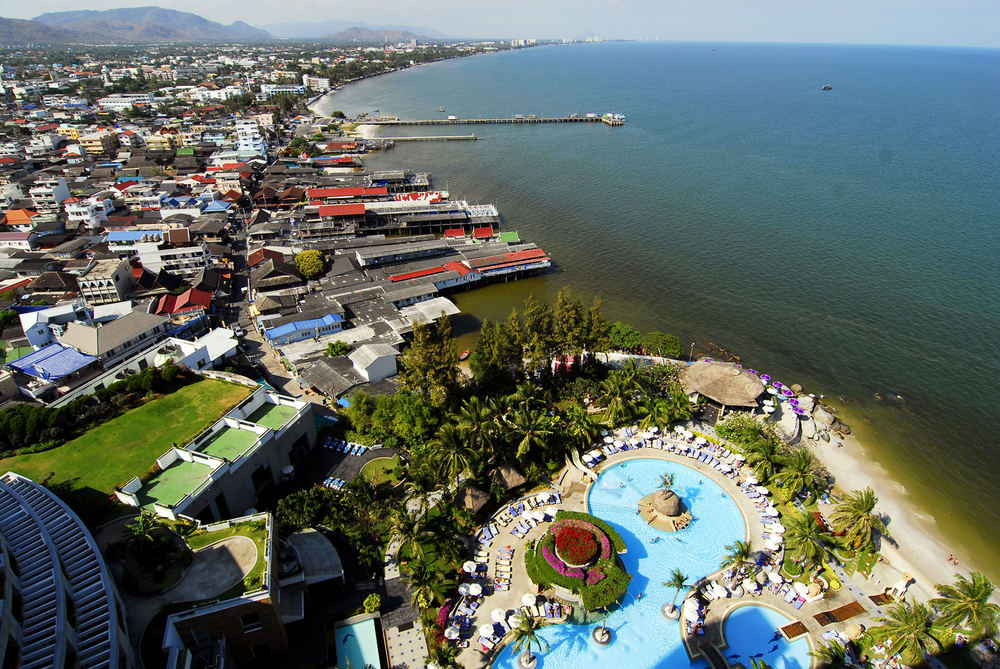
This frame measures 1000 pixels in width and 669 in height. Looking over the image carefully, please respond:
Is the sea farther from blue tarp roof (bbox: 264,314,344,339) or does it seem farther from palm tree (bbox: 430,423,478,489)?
palm tree (bbox: 430,423,478,489)

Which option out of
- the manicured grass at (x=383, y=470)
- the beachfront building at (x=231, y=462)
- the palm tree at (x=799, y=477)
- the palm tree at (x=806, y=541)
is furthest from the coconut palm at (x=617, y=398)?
the beachfront building at (x=231, y=462)

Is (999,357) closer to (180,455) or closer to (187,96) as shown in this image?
(180,455)

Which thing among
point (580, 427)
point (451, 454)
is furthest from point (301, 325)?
point (580, 427)

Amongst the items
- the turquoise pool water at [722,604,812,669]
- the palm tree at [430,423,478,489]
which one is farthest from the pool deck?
the palm tree at [430,423,478,489]

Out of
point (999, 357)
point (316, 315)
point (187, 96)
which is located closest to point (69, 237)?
point (316, 315)

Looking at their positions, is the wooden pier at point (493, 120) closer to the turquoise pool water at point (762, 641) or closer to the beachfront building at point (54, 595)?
the beachfront building at point (54, 595)

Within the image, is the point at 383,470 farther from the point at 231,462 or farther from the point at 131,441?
the point at 131,441
